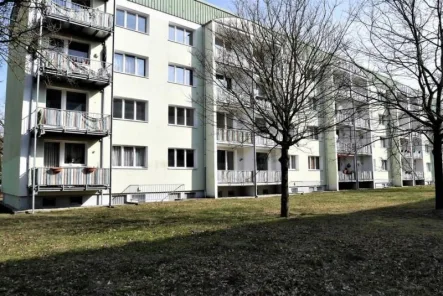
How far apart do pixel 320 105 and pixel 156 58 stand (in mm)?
13353

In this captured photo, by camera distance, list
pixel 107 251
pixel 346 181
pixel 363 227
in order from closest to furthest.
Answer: pixel 107 251 → pixel 363 227 → pixel 346 181

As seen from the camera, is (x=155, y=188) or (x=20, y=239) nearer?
(x=20, y=239)

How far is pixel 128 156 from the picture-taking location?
22.0m

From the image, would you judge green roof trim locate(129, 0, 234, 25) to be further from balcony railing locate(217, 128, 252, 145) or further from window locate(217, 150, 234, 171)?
window locate(217, 150, 234, 171)

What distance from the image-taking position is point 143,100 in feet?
74.6

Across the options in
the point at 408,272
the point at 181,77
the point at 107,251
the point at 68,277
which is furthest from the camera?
the point at 181,77

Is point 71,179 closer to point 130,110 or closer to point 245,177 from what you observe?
point 130,110

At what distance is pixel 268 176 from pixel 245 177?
2391 mm

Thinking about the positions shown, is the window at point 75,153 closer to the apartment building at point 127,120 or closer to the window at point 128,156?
the apartment building at point 127,120

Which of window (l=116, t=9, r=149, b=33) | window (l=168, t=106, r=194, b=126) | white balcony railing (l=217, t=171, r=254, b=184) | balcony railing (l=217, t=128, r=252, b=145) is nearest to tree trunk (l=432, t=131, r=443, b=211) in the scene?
balcony railing (l=217, t=128, r=252, b=145)

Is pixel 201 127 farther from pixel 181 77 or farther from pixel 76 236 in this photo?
pixel 76 236

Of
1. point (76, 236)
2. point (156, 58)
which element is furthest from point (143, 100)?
point (76, 236)

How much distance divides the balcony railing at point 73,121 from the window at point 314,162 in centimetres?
2011

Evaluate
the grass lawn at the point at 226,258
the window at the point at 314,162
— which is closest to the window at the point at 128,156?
the grass lawn at the point at 226,258
